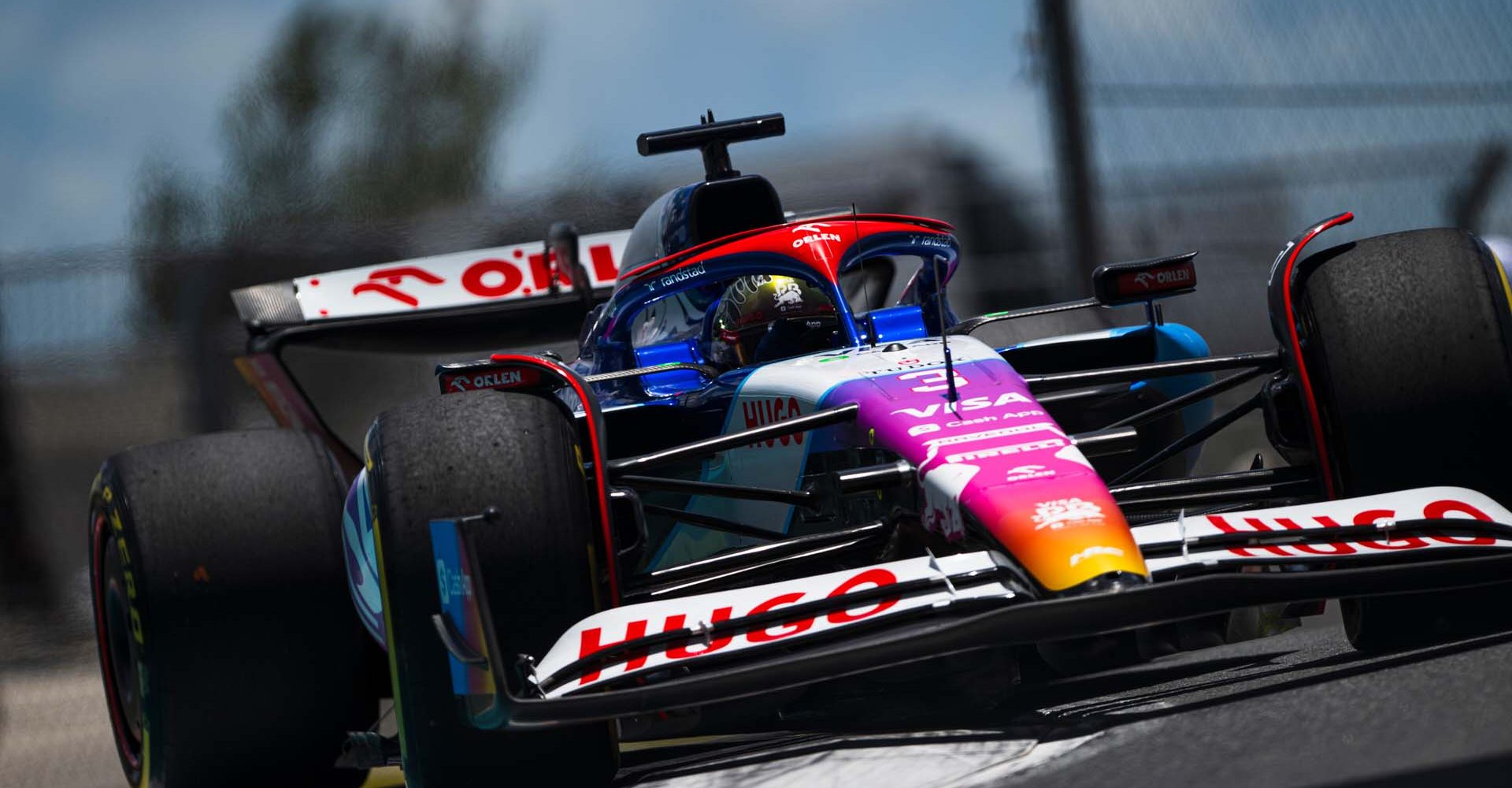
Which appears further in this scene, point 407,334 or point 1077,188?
point 1077,188

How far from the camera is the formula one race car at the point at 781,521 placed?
2.75 m

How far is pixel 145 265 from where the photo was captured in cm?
960

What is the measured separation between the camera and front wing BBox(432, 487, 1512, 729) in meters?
2.57

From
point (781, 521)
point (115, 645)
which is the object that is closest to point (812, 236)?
point (781, 521)

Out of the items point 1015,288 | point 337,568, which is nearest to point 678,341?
point 337,568

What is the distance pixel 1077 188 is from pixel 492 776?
471 centimetres

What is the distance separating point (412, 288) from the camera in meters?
6.54

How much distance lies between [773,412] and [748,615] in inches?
39.6

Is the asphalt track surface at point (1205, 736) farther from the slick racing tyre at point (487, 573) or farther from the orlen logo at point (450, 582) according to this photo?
the orlen logo at point (450, 582)

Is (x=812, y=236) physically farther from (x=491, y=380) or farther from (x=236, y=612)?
(x=236, y=612)

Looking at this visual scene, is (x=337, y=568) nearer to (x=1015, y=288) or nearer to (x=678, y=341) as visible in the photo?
(x=678, y=341)

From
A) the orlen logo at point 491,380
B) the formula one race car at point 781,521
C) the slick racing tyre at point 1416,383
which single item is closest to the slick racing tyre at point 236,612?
the formula one race car at point 781,521

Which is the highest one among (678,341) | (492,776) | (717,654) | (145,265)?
(145,265)

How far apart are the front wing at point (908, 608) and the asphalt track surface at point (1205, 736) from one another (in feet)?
0.62
